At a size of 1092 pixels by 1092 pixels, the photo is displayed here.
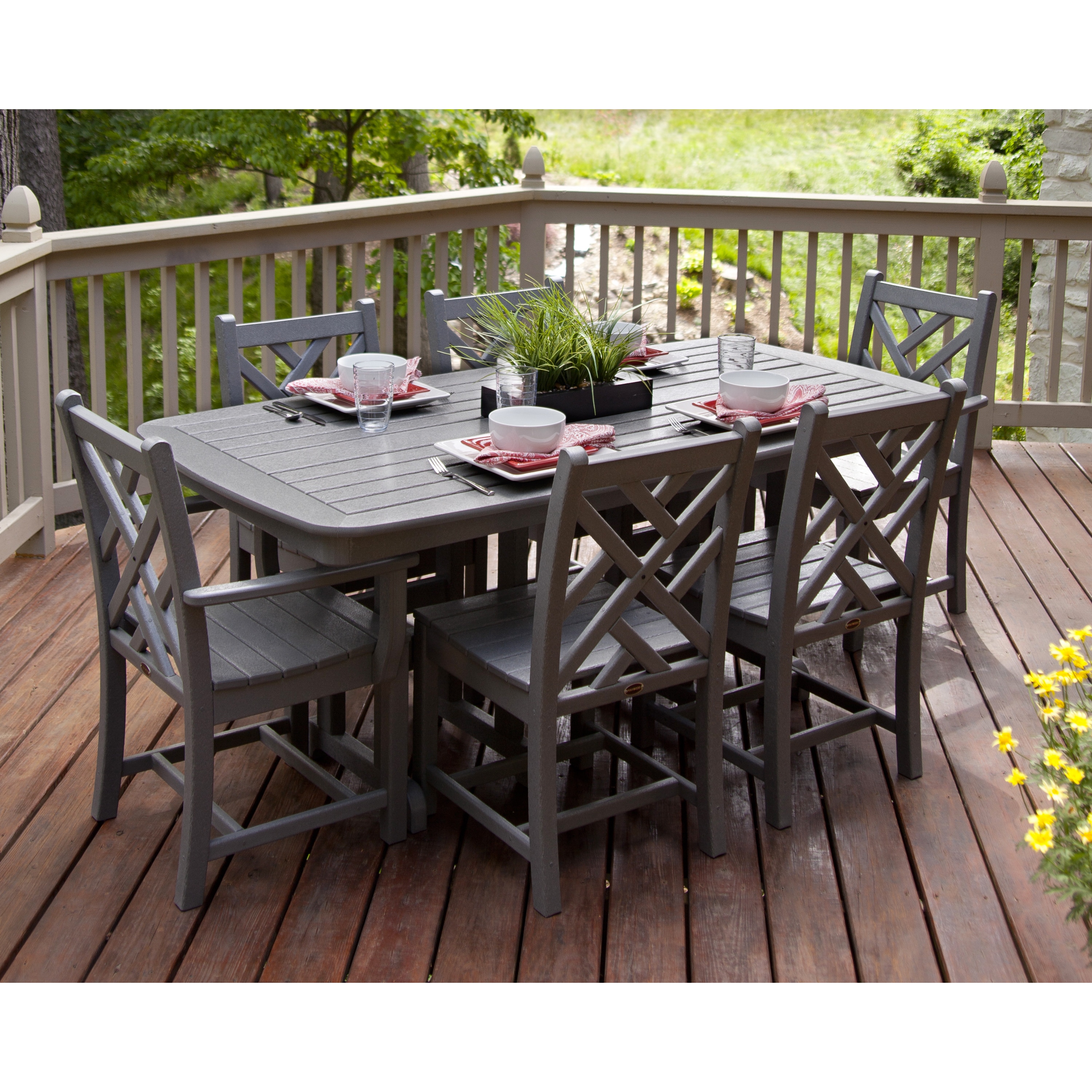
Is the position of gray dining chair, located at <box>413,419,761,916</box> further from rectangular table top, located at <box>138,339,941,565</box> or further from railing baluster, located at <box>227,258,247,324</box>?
railing baluster, located at <box>227,258,247,324</box>

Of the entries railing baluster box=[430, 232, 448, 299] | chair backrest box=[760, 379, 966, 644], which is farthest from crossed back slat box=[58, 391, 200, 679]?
railing baluster box=[430, 232, 448, 299]

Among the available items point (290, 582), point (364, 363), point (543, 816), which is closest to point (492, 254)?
point (364, 363)

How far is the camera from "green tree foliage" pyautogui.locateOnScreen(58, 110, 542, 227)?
837 centimetres

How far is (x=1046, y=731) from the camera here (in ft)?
6.86

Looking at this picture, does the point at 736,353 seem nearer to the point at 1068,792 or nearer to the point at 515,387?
the point at 515,387

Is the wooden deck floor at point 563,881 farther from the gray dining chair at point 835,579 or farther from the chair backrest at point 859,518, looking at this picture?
the chair backrest at point 859,518

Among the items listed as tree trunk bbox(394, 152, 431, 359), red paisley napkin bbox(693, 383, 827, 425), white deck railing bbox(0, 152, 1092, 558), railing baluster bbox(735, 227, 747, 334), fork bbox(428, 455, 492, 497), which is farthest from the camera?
tree trunk bbox(394, 152, 431, 359)

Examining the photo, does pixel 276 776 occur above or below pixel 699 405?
below

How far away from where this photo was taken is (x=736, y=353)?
10.5 feet

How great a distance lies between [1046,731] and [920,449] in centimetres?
82

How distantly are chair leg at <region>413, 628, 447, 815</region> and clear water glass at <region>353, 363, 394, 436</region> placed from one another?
53cm
